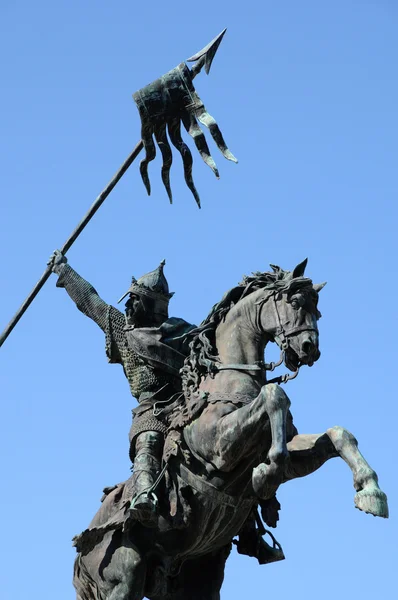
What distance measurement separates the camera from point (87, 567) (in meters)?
17.4

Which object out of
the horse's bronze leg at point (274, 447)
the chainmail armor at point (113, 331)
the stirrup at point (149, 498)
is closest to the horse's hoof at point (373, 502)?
the horse's bronze leg at point (274, 447)

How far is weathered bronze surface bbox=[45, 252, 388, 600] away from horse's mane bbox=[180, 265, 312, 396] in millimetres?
15

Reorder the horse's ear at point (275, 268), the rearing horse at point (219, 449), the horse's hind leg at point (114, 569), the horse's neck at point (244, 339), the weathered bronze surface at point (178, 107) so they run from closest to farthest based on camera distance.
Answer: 1. the rearing horse at point (219, 449)
2. the horse's hind leg at point (114, 569)
3. the horse's neck at point (244, 339)
4. the horse's ear at point (275, 268)
5. the weathered bronze surface at point (178, 107)

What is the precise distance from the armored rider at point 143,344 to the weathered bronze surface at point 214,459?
31 millimetres

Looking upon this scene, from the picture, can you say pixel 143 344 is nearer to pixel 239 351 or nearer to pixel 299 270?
pixel 239 351

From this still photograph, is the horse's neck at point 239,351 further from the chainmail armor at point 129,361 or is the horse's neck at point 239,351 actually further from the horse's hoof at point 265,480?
the chainmail armor at point 129,361

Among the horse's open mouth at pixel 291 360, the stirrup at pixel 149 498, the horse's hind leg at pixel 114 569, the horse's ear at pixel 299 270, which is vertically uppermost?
the horse's ear at pixel 299 270

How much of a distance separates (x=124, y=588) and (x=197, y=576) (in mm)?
1178

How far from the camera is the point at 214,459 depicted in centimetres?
1644

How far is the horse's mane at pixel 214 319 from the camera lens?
16.9 meters

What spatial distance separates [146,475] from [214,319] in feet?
6.26

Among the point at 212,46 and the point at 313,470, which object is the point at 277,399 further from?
the point at 212,46

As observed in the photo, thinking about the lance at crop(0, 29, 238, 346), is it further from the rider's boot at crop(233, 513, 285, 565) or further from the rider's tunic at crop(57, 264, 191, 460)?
the rider's boot at crop(233, 513, 285, 565)

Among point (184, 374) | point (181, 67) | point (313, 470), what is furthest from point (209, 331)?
point (181, 67)
